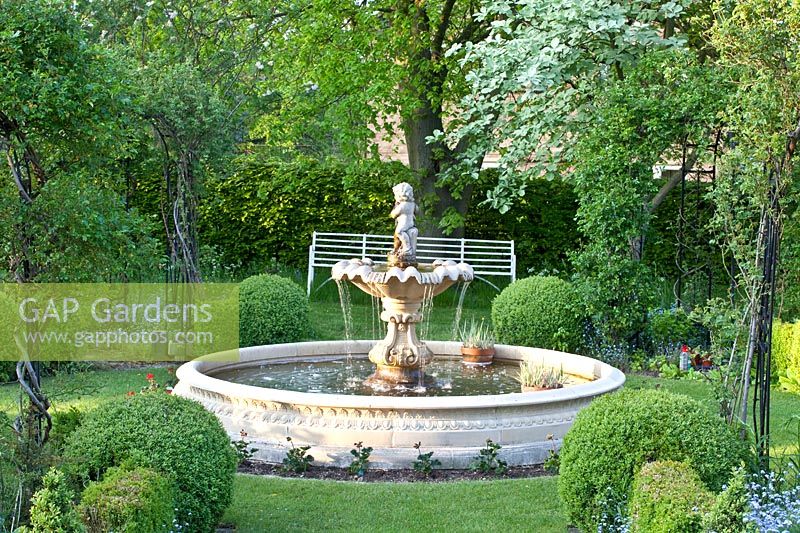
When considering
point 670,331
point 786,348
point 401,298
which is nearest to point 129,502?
point 401,298

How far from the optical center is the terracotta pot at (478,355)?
10.0 meters

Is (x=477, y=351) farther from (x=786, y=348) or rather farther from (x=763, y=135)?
(x=763, y=135)

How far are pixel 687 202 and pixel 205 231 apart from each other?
7.99m

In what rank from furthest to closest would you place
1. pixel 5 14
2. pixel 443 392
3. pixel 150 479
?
pixel 443 392 < pixel 5 14 < pixel 150 479

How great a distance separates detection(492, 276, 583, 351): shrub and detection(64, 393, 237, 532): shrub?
654cm

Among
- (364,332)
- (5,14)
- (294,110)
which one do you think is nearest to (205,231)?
(294,110)

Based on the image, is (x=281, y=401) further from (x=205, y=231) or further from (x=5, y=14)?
(x=205, y=231)

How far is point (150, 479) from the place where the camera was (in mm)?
4684

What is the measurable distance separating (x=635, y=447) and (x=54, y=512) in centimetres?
288

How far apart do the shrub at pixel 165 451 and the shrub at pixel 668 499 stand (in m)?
2.15

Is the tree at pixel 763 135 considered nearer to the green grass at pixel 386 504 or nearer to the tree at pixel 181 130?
the green grass at pixel 386 504

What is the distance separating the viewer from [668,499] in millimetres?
4602

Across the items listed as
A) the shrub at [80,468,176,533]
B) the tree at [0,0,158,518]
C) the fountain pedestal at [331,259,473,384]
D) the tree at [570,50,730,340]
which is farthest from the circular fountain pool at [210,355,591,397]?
the shrub at [80,468,176,533]

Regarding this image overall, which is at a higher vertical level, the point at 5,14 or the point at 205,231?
the point at 5,14
